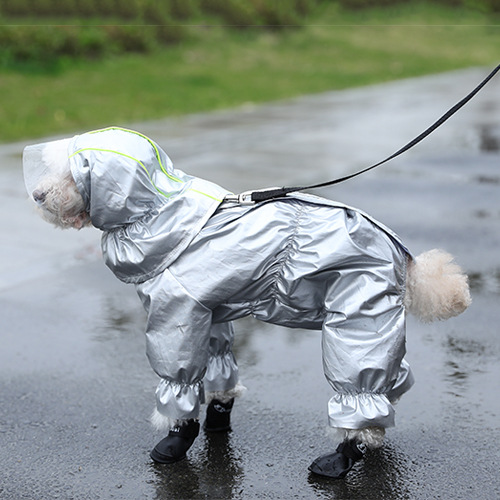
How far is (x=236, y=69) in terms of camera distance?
792 inches

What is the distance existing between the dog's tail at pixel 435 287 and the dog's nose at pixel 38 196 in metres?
1.55

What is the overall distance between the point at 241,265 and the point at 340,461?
3.05 ft

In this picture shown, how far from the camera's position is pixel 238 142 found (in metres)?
11.6

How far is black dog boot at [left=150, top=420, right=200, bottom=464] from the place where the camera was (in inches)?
146

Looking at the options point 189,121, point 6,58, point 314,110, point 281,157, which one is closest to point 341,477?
point 281,157

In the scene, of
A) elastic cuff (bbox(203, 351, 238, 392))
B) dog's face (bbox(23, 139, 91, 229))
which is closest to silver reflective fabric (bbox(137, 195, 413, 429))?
elastic cuff (bbox(203, 351, 238, 392))

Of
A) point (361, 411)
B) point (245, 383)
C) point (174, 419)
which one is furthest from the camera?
point (245, 383)

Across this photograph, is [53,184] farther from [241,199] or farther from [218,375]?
[218,375]

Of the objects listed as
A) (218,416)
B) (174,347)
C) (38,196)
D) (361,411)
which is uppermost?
(38,196)

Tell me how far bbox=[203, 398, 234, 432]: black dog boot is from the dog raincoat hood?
797mm

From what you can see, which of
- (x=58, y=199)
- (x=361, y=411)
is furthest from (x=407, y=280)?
(x=58, y=199)

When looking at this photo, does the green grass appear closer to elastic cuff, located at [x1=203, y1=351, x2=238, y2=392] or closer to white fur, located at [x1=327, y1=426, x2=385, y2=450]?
elastic cuff, located at [x1=203, y1=351, x2=238, y2=392]

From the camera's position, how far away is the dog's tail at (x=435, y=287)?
361 cm

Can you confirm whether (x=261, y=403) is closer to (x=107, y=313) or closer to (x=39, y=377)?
(x=39, y=377)
